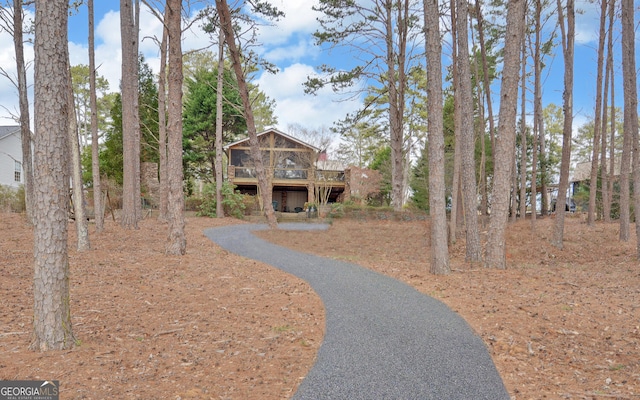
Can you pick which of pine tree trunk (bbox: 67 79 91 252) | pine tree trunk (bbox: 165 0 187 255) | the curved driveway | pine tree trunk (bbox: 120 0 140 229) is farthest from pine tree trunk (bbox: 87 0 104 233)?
the curved driveway

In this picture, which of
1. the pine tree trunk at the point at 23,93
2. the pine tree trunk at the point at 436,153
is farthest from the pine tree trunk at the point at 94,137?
the pine tree trunk at the point at 436,153

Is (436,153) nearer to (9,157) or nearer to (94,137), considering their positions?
(94,137)

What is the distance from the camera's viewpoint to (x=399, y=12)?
17.8 m

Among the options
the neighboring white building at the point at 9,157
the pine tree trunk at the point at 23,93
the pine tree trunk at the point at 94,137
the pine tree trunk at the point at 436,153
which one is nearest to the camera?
the pine tree trunk at the point at 436,153

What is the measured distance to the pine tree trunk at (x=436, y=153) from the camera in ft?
25.8

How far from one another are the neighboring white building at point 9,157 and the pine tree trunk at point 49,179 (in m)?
26.8

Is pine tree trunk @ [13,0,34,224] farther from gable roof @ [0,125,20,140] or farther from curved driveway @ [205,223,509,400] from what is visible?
gable roof @ [0,125,20,140]

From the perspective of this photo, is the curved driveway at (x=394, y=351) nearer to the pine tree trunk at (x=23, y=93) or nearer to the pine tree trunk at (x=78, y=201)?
the pine tree trunk at (x=78, y=201)

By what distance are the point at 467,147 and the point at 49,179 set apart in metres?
7.99

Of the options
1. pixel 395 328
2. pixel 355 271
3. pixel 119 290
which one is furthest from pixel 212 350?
pixel 355 271

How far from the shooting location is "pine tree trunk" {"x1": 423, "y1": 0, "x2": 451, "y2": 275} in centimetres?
786

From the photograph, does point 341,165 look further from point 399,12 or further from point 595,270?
point 595,270

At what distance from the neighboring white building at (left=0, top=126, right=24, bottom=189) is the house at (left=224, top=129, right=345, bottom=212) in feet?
44.1

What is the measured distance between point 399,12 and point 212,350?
17.4 metres
